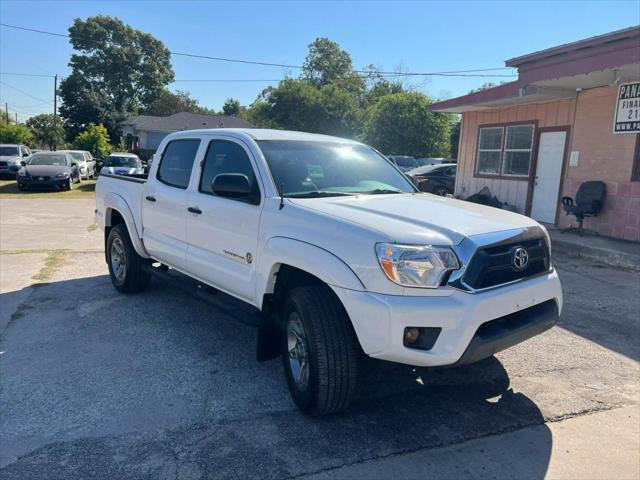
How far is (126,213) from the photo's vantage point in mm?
6012

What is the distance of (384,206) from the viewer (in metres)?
3.70

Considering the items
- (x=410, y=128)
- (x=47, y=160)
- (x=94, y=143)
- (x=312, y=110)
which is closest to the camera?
(x=47, y=160)

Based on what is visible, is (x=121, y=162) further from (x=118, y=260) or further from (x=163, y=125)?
(x=163, y=125)

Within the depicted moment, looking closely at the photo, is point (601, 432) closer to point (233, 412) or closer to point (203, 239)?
point (233, 412)

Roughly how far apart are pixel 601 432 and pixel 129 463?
2.96m

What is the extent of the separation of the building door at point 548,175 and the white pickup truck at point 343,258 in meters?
8.71

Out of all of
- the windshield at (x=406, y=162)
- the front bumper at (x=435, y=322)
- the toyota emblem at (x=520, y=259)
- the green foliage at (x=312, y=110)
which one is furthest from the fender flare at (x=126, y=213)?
the green foliage at (x=312, y=110)

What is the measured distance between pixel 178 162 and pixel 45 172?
715 inches

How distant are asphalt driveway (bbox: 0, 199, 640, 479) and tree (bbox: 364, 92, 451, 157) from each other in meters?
31.3

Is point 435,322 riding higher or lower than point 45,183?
higher

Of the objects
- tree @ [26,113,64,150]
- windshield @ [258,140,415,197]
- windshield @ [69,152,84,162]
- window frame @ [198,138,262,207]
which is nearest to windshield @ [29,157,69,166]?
windshield @ [69,152,84,162]

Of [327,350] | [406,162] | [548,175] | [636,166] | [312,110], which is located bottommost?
[327,350]

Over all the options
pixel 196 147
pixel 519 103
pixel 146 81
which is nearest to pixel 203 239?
pixel 196 147

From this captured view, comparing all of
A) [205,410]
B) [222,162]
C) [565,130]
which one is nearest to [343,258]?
[205,410]
